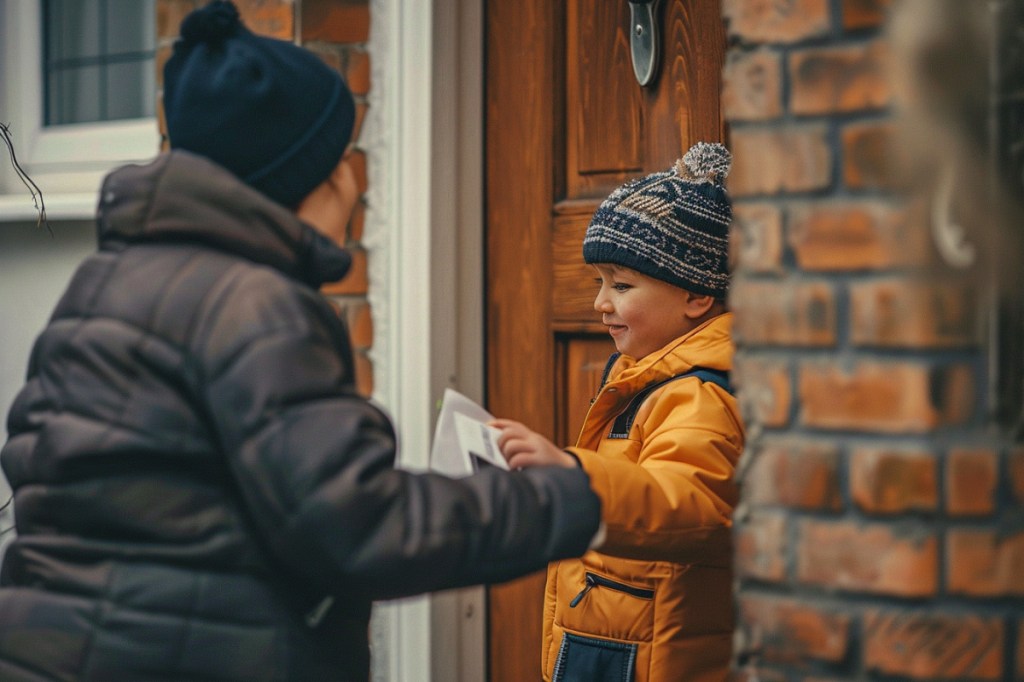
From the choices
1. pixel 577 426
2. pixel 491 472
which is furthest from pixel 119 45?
pixel 491 472

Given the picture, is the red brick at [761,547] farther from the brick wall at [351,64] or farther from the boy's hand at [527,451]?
the brick wall at [351,64]

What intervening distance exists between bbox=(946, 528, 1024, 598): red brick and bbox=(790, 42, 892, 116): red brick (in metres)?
0.49

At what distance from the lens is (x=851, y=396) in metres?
1.21

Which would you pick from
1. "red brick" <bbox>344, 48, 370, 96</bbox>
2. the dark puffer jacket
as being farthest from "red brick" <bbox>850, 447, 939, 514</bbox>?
"red brick" <bbox>344, 48, 370, 96</bbox>

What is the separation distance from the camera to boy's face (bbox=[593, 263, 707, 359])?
2059mm

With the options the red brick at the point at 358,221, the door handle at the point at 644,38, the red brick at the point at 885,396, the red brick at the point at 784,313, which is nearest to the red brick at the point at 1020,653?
the red brick at the point at 885,396

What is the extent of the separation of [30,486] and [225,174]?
459mm

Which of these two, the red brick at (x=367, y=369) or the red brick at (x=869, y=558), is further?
the red brick at (x=367, y=369)

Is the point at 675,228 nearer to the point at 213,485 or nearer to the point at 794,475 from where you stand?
the point at 794,475

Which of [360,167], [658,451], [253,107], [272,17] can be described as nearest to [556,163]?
[360,167]

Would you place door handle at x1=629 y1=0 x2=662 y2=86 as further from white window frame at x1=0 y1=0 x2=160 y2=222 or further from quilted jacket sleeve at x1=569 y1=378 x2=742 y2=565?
white window frame at x1=0 y1=0 x2=160 y2=222

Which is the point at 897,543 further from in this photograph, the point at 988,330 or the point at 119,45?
the point at 119,45

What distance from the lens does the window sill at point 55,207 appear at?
3029 millimetres

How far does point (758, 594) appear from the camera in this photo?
4.21 ft
